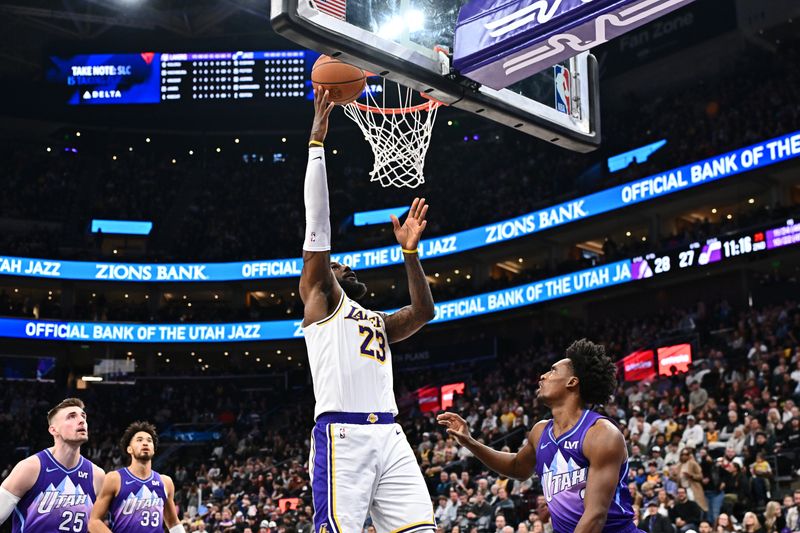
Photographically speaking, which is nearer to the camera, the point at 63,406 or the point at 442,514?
the point at 63,406

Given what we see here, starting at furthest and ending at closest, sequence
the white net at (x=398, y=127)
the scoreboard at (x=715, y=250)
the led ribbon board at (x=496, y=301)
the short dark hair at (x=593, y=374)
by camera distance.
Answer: the led ribbon board at (x=496, y=301), the scoreboard at (x=715, y=250), the white net at (x=398, y=127), the short dark hair at (x=593, y=374)

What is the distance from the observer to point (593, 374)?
4.67m

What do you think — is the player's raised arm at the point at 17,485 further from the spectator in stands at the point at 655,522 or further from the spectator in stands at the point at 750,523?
the spectator in stands at the point at 750,523

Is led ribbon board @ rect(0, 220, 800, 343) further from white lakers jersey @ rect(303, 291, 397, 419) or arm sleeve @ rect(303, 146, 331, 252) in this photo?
arm sleeve @ rect(303, 146, 331, 252)

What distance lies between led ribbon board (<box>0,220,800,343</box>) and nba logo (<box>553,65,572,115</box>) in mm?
16824

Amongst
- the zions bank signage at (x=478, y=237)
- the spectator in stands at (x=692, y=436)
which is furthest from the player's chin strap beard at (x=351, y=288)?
the zions bank signage at (x=478, y=237)

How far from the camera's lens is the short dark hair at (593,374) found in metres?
4.67

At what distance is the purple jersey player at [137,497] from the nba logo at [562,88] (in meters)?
4.29

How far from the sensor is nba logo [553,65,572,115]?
24.6 feet

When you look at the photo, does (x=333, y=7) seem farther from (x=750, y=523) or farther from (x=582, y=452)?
(x=750, y=523)

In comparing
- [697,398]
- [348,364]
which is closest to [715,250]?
[697,398]

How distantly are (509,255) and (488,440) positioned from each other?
14293 millimetres

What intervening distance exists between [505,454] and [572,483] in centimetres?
71

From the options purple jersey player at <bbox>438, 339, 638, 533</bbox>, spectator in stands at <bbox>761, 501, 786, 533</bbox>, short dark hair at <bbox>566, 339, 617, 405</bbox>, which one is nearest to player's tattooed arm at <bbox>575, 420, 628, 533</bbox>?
purple jersey player at <bbox>438, 339, 638, 533</bbox>
